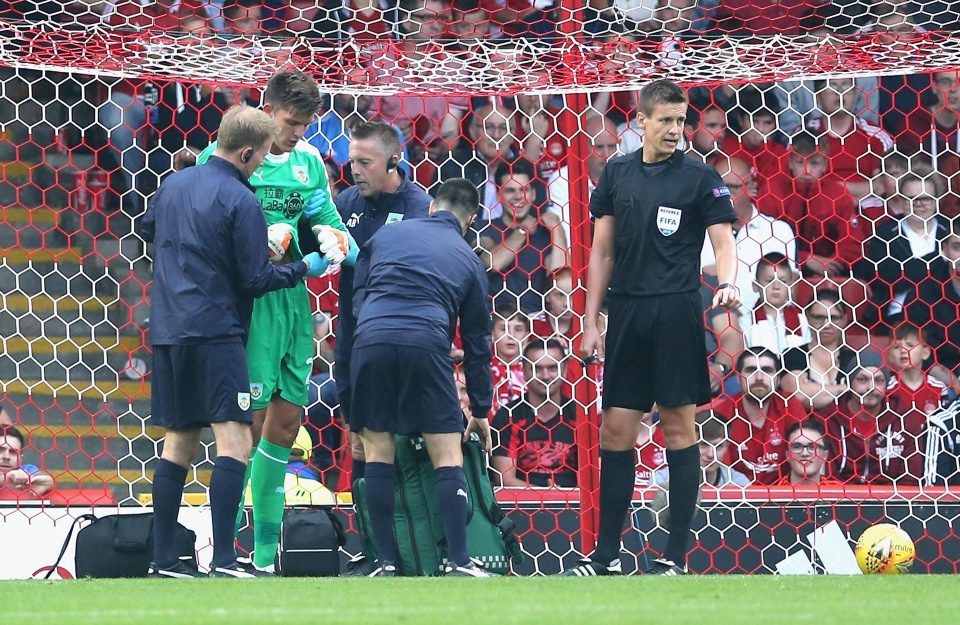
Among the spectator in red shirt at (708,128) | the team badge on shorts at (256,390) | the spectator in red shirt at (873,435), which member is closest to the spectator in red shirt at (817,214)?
the spectator in red shirt at (708,128)

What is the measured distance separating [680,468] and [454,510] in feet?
2.61

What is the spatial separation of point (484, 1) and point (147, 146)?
1.92 meters

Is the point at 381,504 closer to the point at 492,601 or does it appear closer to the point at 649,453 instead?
the point at 492,601

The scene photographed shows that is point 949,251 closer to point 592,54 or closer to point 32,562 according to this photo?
point 592,54

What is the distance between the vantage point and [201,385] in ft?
15.9

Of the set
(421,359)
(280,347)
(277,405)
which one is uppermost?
(421,359)

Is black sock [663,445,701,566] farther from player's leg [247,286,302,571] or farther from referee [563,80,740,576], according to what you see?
player's leg [247,286,302,571]

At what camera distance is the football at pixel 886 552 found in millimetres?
5566

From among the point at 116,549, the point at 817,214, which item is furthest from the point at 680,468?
the point at 817,214

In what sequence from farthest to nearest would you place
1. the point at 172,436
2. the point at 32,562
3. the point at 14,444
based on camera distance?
the point at 14,444 → the point at 32,562 → the point at 172,436

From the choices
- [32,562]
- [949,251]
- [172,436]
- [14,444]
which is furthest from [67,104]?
[949,251]

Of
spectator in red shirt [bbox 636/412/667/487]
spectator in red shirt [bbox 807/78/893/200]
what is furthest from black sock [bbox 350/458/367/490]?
spectator in red shirt [bbox 807/78/893/200]

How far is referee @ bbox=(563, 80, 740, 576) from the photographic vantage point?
16.9ft

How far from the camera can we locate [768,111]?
25.7 feet
